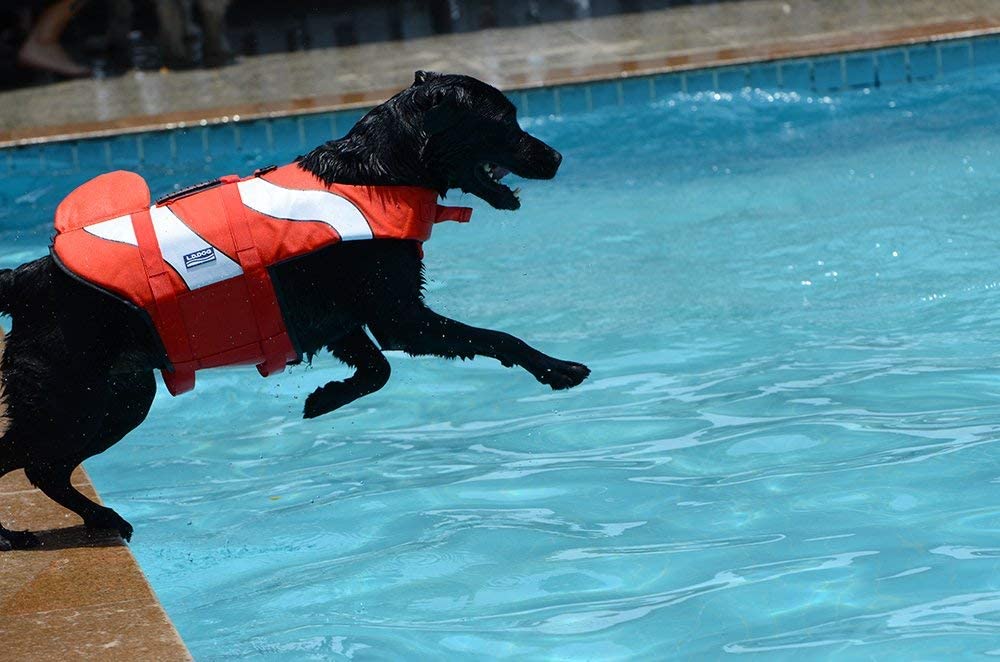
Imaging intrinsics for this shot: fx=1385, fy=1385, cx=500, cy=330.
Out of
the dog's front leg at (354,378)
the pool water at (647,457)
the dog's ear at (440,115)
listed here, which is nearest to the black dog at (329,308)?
the dog's ear at (440,115)

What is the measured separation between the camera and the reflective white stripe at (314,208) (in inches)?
159

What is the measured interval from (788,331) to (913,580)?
2470mm

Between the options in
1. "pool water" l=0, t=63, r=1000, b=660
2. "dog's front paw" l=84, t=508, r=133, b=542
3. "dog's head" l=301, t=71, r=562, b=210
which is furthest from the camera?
"dog's front paw" l=84, t=508, r=133, b=542

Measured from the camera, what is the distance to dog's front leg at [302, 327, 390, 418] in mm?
4504

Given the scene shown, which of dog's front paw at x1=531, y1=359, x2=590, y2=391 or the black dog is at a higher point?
the black dog

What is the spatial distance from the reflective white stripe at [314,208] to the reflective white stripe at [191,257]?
182mm

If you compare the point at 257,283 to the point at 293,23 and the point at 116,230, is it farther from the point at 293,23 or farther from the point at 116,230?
the point at 293,23

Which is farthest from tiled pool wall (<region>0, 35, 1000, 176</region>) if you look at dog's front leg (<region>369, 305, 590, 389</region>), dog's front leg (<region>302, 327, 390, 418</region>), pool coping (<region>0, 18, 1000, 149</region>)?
dog's front leg (<region>369, 305, 590, 389</region>)

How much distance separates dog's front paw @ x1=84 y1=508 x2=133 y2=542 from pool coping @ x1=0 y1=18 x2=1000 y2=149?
19.6 ft

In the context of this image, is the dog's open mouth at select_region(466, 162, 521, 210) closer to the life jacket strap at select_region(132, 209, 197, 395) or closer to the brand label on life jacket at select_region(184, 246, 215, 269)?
the brand label on life jacket at select_region(184, 246, 215, 269)

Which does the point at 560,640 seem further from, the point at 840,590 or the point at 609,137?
the point at 609,137

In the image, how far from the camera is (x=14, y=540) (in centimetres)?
418

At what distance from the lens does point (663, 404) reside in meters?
5.69

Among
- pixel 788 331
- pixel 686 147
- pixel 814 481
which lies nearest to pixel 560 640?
pixel 814 481
